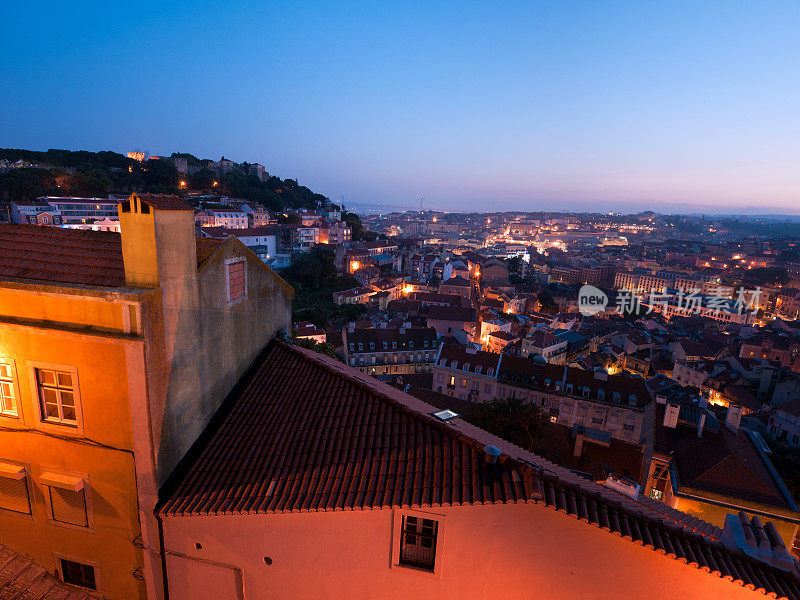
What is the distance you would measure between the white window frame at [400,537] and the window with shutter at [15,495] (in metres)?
6.95

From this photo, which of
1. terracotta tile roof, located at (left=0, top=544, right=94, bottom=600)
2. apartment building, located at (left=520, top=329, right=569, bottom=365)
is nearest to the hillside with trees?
apartment building, located at (left=520, top=329, right=569, bottom=365)

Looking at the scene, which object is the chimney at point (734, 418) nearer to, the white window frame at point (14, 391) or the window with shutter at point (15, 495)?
the window with shutter at point (15, 495)

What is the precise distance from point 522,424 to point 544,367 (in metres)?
17.5

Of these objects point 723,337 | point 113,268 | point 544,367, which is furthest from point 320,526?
point 723,337

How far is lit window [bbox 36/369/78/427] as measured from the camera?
701 cm

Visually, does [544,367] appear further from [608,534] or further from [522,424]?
[608,534]

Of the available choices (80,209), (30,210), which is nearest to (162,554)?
(30,210)

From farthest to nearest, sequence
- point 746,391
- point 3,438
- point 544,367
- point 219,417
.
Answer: point 746,391, point 544,367, point 219,417, point 3,438

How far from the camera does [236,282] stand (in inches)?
339

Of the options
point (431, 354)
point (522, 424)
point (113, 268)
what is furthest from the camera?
point (431, 354)

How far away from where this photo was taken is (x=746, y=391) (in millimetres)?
41969

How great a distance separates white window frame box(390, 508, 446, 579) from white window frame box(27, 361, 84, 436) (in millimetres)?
5547

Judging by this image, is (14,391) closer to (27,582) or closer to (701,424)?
(27,582)

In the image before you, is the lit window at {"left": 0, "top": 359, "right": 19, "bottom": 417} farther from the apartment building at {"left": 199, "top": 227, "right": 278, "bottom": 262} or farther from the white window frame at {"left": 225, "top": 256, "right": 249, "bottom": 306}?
the apartment building at {"left": 199, "top": 227, "right": 278, "bottom": 262}
